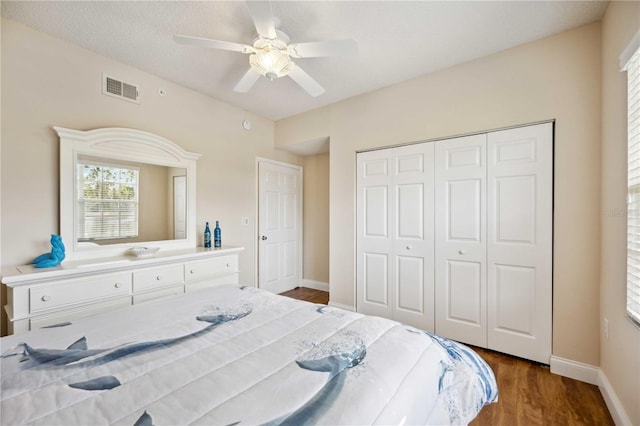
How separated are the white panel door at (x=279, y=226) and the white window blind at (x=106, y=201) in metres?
1.58

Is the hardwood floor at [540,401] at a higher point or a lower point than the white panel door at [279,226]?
lower

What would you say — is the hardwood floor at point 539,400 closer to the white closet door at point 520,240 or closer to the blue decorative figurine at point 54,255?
the white closet door at point 520,240

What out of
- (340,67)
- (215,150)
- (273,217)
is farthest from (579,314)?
(215,150)

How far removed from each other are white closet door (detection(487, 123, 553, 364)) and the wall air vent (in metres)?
3.33

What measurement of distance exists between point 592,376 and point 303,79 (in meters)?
3.10

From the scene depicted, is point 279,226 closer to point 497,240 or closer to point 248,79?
point 248,79

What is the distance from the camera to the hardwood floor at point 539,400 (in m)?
1.65

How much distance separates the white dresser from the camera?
1747 mm

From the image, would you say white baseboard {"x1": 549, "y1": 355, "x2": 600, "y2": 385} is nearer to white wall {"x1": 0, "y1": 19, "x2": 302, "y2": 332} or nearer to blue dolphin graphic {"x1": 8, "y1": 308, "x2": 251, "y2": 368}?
blue dolphin graphic {"x1": 8, "y1": 308, "x2": 251, "y2": 368}

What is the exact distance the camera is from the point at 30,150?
2.08 metres

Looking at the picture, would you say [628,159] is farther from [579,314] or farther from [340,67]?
[340,67]

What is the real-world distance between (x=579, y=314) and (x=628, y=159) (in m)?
1.21

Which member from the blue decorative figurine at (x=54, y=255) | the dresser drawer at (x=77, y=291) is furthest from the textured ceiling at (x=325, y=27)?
the dresser drawer at (x=77, y=291)

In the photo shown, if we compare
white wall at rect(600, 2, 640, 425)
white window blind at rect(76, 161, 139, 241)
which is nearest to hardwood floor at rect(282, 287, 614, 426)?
white wall at rect(600, 2, 640, 425)
